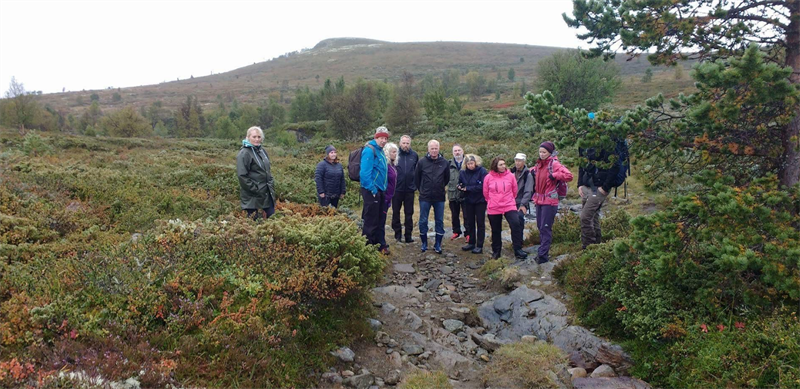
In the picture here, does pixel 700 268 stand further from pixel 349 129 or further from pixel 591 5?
pixel 349 129

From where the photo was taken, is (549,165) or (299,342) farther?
(549,165)

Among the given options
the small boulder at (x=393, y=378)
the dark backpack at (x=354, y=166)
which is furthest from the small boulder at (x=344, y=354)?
the dark backpack at (x=354, y=166)

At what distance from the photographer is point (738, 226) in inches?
149

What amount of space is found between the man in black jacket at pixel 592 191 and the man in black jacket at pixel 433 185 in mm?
2773

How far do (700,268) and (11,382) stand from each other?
5940 mm

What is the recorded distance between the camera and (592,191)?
688cm

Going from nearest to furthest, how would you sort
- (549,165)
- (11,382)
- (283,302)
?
(11,382) → (283,302) → (549,165)

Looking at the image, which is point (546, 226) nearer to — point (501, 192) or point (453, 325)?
point (501, 192)

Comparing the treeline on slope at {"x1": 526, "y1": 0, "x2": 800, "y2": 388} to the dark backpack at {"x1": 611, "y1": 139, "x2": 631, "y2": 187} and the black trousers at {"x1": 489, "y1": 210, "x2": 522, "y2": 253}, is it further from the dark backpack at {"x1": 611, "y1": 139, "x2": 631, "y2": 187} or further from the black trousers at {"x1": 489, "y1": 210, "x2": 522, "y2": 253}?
the black trousers at {"x1": 489, "y1": 210, "x2": 522, "y2": 253}


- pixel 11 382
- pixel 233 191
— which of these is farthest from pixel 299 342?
pixel 233 191

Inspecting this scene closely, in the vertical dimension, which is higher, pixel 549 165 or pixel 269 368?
pixel 549 165

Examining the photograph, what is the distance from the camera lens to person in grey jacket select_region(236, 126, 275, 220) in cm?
681

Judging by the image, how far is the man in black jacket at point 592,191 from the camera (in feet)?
21.4

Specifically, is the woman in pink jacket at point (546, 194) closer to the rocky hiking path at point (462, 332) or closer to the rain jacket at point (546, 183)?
the rain jacket at point (546, 183)
